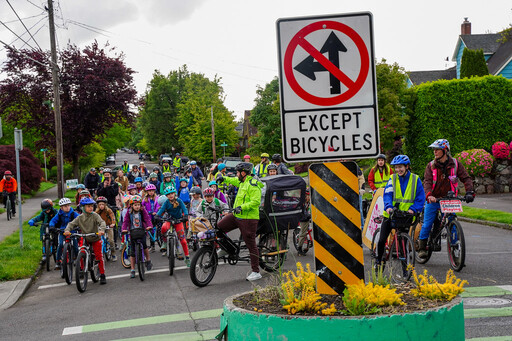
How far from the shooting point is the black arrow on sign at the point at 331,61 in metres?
4.14

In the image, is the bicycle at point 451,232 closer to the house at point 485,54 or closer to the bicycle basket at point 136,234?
the bicycle basket at point 136,234

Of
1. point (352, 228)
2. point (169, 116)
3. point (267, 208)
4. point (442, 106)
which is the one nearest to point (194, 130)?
point (169, 116)

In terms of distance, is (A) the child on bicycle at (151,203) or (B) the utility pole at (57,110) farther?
(B) the utility pole at (57,110)

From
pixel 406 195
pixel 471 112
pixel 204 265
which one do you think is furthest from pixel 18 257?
pixel 471 112

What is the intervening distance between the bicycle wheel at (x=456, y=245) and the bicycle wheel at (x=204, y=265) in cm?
385

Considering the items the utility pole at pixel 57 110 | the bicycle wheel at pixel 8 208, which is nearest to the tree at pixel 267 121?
the utility pole at pixel 57 110

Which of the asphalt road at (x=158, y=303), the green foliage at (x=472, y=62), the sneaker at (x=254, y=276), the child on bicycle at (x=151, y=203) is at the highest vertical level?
the green foliage at (x=472, y=62)

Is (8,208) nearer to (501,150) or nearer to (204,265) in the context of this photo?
(204,265)

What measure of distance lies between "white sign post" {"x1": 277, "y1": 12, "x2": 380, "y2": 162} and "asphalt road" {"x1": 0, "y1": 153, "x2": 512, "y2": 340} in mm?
1294

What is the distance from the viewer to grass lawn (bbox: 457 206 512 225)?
1574cm

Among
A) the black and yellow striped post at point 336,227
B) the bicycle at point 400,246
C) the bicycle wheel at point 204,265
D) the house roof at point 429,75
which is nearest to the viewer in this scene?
the black and yellow striped post at point 336,227

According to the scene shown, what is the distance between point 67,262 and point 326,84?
8278 millimetres

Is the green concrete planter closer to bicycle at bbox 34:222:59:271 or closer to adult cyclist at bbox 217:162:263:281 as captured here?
adult cyclist at bbox 217:162:263:281

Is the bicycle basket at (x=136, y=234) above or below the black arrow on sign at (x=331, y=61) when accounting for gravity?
below
